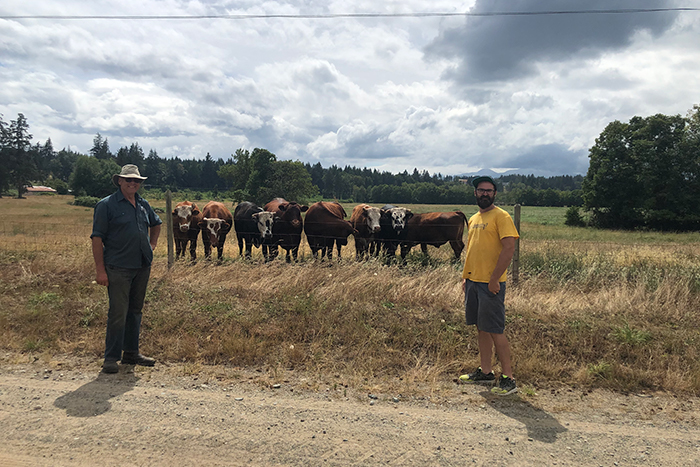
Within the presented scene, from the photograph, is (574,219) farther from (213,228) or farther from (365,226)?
(213,228)

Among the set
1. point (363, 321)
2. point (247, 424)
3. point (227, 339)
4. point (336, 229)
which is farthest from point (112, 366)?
point (336, 229)

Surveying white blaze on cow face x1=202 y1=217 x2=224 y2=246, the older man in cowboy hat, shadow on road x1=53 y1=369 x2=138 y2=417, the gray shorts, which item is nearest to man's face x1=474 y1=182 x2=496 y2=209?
the gray shorts

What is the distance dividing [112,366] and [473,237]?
424 centimetres

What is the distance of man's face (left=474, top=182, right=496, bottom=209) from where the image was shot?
461 centimetres

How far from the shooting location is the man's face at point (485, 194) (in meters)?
4.61

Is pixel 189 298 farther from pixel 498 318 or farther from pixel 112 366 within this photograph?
pixel 498 318

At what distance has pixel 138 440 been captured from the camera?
3434 millimetres

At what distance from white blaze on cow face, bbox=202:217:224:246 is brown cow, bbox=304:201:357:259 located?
95.8 inches

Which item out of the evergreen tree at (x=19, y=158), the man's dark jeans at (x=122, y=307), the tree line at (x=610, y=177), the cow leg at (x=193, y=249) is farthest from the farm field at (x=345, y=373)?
the evergreen tree at (x=19, y=158)

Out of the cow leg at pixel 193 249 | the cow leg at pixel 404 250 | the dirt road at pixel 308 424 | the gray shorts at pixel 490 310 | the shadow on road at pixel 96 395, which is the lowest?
the shadow on road at pixel 96 395

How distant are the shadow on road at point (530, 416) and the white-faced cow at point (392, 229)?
7.65 m

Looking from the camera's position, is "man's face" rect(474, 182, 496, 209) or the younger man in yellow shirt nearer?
the younger man in yellow shirt

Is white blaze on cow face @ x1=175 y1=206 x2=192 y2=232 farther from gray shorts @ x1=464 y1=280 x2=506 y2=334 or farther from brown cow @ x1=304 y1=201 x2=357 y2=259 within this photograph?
gray shorts @ x1=464 y1=280 x2=506 y2=334

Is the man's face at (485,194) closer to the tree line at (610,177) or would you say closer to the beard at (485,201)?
the beard at (485,201)
